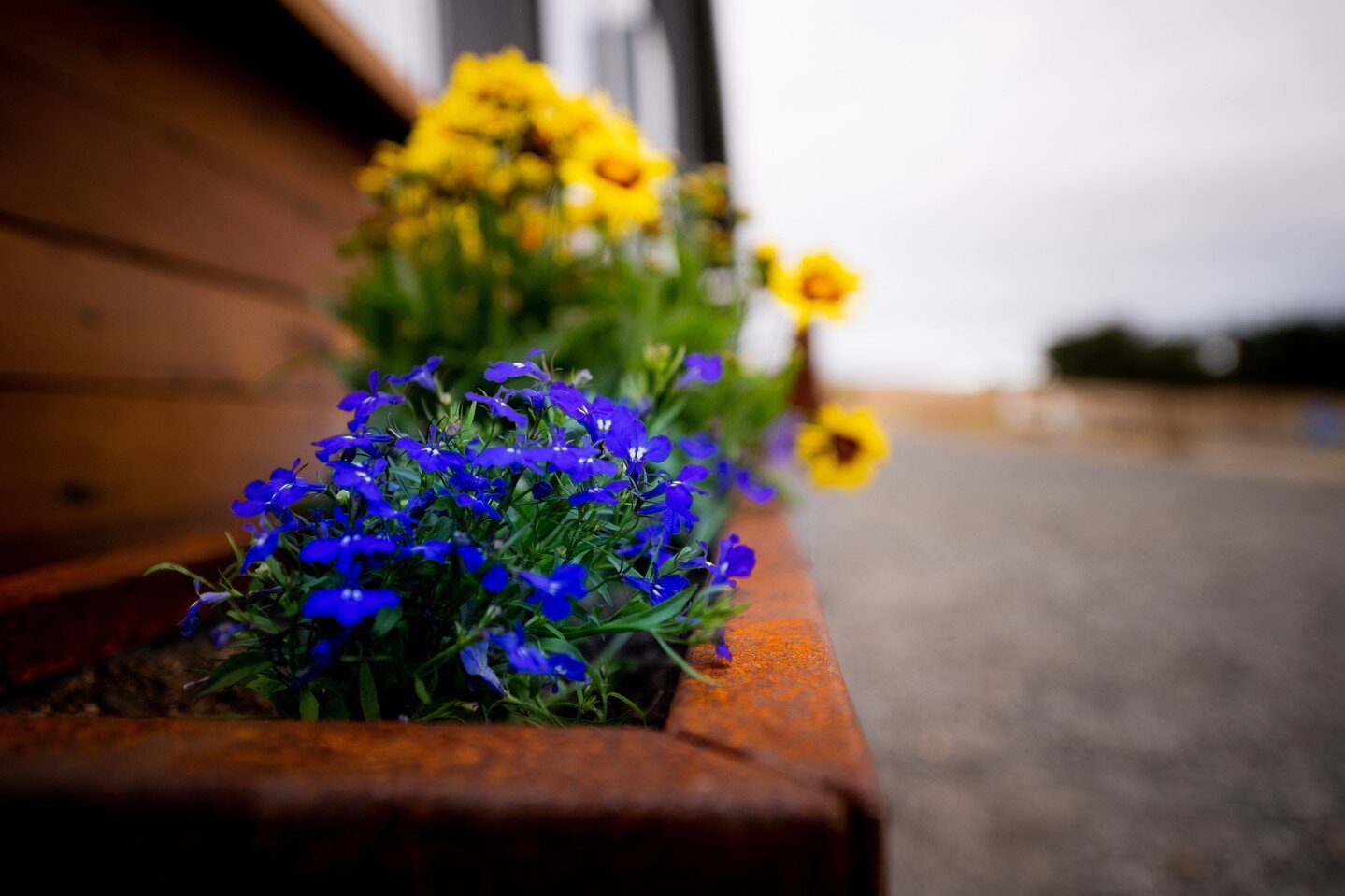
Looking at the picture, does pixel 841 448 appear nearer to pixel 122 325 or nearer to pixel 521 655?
pixel 521 655

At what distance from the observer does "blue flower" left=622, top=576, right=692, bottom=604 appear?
481mm

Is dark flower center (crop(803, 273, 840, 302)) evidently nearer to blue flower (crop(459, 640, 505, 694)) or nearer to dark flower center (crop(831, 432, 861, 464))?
dark flower center (crop(831, 432, 861, 464))

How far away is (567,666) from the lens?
0.44 meters

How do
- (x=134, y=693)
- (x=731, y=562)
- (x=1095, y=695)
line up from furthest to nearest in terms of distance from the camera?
(x=1095, y=695), (x=134, y=693), (x=731, y=562)

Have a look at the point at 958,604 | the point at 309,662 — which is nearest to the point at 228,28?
the point at 309,662

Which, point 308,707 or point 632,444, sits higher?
point 632,444

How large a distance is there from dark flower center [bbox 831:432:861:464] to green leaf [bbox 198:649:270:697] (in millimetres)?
964

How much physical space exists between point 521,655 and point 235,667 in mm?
200

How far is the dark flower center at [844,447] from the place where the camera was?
125 cm

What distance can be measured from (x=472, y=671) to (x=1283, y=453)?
18541mm

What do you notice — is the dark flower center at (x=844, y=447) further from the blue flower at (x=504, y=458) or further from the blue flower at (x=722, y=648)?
the blue flower at (x=504, y=458)

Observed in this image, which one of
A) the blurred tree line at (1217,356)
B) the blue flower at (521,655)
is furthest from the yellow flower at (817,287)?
the blurred tree line at (1217,356)

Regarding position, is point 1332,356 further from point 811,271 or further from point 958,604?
point 811,271

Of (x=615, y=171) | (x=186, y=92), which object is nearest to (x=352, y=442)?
(x=615, y=171)
